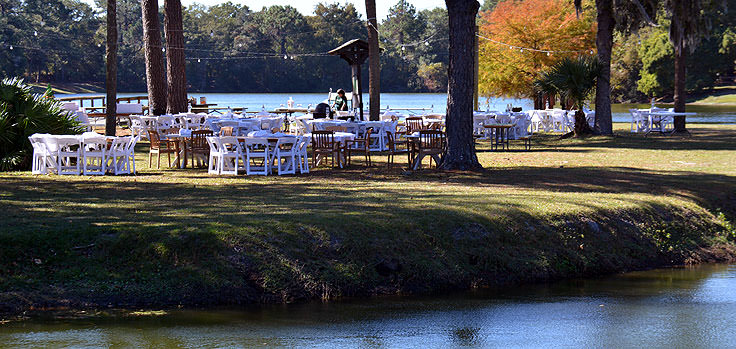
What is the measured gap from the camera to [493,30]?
41719 millimetres

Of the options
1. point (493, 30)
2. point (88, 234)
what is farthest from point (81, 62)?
point (88, 234)

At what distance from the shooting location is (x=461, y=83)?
16.6 m

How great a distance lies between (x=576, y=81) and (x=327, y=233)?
18.3 m

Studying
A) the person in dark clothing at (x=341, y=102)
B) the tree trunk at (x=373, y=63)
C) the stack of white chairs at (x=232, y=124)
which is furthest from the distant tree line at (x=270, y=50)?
the stack of white chairs at (x=232, y=124)

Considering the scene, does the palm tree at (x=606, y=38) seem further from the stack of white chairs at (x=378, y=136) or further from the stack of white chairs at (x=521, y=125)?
the stack of white chairs at (x=378, y=136)

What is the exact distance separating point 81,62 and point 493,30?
52.4 metres

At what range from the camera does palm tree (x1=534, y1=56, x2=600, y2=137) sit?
2666 centimetres

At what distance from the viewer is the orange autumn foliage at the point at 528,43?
40.2 m

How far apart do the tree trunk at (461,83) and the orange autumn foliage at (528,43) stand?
77.6 ft

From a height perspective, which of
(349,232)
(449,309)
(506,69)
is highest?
(506,69)

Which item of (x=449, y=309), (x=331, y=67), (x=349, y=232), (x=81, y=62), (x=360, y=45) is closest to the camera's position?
(x=449, y=309)

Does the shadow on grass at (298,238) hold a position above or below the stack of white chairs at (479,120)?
below

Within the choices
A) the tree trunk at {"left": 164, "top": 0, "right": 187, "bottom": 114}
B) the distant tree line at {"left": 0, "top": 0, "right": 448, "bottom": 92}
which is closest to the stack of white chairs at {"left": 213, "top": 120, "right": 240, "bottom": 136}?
the tree trunk at {"left": 164, "top": 0, "right": 187, "bottom": 114}

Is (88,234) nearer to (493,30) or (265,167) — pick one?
(265,167)
